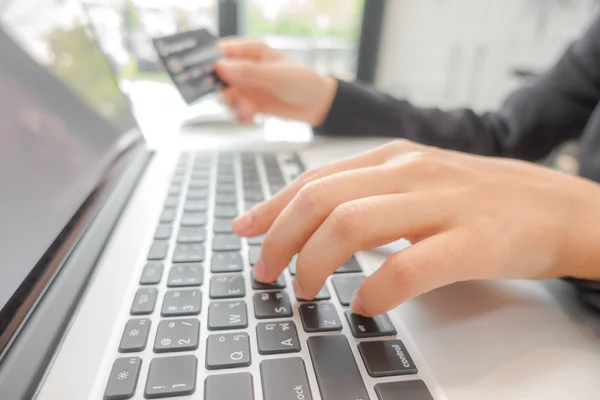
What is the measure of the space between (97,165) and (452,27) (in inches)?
48.2

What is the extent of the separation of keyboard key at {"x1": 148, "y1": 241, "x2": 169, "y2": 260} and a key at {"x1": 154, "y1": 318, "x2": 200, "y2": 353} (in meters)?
0.08

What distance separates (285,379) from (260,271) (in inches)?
3.6

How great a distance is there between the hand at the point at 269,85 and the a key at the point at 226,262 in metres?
0.37

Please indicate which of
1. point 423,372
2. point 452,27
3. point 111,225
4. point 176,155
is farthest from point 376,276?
point 452,27

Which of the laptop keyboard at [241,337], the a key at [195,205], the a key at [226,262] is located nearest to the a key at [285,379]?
the laptop keyboard at [241,337]

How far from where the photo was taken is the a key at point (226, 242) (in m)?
0.35

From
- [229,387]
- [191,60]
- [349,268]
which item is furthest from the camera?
[191,60]

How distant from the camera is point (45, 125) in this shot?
0.36 metres

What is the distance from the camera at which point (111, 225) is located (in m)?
0.37

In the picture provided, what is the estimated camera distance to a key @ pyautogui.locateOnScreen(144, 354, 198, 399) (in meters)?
0.21

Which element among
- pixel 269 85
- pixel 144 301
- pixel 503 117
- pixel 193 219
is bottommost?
pixel 144 301

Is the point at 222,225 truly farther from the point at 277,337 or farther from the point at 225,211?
the point at 277,337

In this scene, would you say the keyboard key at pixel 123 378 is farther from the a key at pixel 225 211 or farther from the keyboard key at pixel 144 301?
the a key at pixel 225 211

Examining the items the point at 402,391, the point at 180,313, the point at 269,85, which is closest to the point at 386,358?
the point at 402,391
